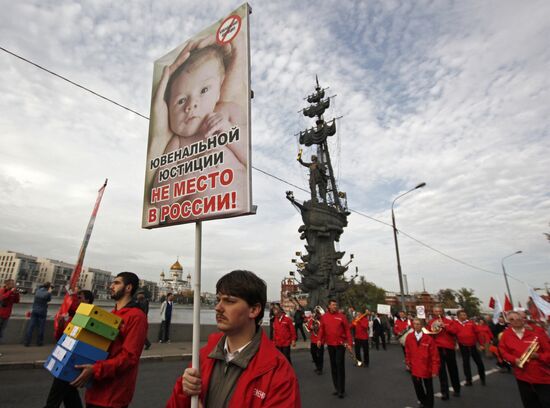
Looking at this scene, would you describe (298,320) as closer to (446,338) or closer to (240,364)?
(446,338)

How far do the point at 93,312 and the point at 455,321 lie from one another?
34.0 ft

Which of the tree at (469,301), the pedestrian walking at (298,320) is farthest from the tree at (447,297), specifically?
the pedestrian walking at (298,320)

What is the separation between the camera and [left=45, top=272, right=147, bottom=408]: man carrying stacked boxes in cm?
250

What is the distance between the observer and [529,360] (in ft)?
15.4

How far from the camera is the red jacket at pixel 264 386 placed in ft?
5.29

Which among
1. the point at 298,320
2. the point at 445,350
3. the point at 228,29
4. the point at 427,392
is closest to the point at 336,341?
the point at 427,392

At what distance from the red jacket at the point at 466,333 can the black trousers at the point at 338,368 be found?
4461 millimetres

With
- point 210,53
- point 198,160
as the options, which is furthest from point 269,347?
point 210,53

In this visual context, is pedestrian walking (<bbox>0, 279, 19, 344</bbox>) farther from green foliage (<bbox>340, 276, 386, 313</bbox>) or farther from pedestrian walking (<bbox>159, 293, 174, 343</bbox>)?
green foliage (<bbox>340, 276, 386, 313</bbox>)

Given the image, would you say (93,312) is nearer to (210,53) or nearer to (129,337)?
(129,337)

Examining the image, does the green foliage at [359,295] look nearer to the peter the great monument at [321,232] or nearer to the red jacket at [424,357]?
the peter the great monument at [321,232]

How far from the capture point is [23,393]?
18.4 feet

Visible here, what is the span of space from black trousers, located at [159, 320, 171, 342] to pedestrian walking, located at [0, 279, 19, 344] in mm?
5208

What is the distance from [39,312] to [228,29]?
10415 mm
